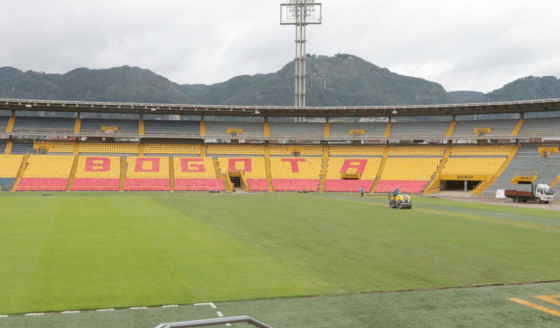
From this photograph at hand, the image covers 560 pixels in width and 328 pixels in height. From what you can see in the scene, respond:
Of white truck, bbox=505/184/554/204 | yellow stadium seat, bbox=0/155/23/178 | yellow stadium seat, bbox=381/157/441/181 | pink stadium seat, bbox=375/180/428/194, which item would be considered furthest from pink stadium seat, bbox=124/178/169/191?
white truck, bbox=505/184/554/204

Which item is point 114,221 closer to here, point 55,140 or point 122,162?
point 122,162

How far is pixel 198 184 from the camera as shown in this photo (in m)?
57.8

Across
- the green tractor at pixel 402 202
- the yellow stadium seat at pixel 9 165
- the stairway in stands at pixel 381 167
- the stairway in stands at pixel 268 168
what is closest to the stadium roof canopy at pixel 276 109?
the stairway in stands at pixel 381 167

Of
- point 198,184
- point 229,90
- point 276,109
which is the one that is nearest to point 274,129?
point 276,109

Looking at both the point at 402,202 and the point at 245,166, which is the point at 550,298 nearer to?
the point at 402,202

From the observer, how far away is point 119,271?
1258 centimetres

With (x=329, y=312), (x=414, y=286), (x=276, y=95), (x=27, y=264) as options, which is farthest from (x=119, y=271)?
(x=276, y=95)

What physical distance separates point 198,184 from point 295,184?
1310 cm

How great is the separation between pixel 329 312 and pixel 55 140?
2563 inches

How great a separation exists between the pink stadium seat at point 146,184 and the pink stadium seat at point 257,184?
431 inches

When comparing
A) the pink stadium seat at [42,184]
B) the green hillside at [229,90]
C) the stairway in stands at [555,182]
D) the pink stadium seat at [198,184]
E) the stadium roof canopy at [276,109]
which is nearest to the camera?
the stairway in stands at [555,182]

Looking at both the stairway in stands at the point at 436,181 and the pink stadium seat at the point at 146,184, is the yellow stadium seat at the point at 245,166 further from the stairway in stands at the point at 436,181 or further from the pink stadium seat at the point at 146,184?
the stairway in stands at the point at 436,181

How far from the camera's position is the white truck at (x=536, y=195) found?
128ft

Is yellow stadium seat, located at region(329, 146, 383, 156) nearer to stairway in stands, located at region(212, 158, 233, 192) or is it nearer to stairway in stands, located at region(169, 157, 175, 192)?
stairway in stands, located at region(212, 158, 233, 192)
